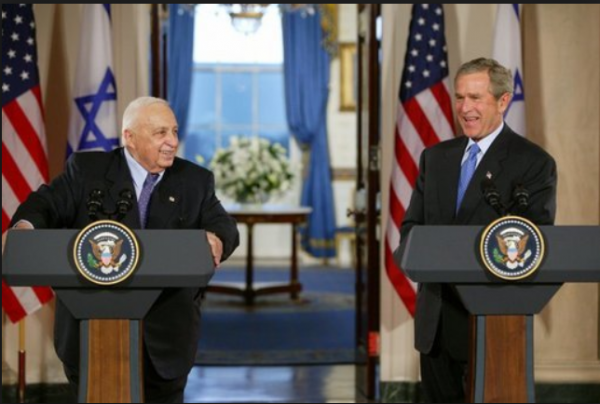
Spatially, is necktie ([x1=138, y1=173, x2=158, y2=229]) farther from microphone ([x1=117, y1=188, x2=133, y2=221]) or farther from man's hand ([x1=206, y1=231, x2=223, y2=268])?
microphone ([x1=117, y1=188, x2=133, y2=221])

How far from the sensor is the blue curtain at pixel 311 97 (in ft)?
46.8

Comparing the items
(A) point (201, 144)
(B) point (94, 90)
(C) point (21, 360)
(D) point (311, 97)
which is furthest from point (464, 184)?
(A) point (201, 144)

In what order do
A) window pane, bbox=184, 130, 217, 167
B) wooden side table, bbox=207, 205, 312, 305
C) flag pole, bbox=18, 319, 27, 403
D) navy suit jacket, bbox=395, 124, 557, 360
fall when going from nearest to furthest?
navy suit jacket, bbox=395, 124, 557, 360 → flag pole, bbox=18, 319, 27, 403 → wooden side table, bbox=207, 205, 312, 305 → window pane, bbox=184, 130, 217, 167

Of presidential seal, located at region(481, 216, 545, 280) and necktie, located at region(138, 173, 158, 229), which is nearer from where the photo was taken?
presidential seal, located at region(481, 216, 545, 280)

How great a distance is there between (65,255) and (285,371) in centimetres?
490

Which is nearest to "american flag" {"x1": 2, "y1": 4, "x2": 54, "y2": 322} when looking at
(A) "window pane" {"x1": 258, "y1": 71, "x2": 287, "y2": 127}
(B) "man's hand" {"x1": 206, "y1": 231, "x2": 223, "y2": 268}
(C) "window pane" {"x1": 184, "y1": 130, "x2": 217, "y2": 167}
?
(B) "man's hand" {"x1": 206, "y1": 231, "x2": 223, "y2": 268}

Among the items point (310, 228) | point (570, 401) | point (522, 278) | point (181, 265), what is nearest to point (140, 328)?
point (181, 265)

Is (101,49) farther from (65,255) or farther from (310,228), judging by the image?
(310,228)

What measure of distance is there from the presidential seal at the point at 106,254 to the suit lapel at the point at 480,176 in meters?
1.16

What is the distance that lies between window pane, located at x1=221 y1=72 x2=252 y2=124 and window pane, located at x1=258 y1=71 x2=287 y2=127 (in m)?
0.16

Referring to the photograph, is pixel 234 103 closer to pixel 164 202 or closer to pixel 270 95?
pixel 270 95

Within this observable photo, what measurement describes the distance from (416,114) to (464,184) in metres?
2.45

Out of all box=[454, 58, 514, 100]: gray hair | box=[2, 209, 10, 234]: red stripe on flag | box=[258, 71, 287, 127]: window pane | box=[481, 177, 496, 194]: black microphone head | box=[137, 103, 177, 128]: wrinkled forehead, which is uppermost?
box=[258, 71, 287, 127]: window pane

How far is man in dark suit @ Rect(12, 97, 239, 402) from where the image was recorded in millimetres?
3555
